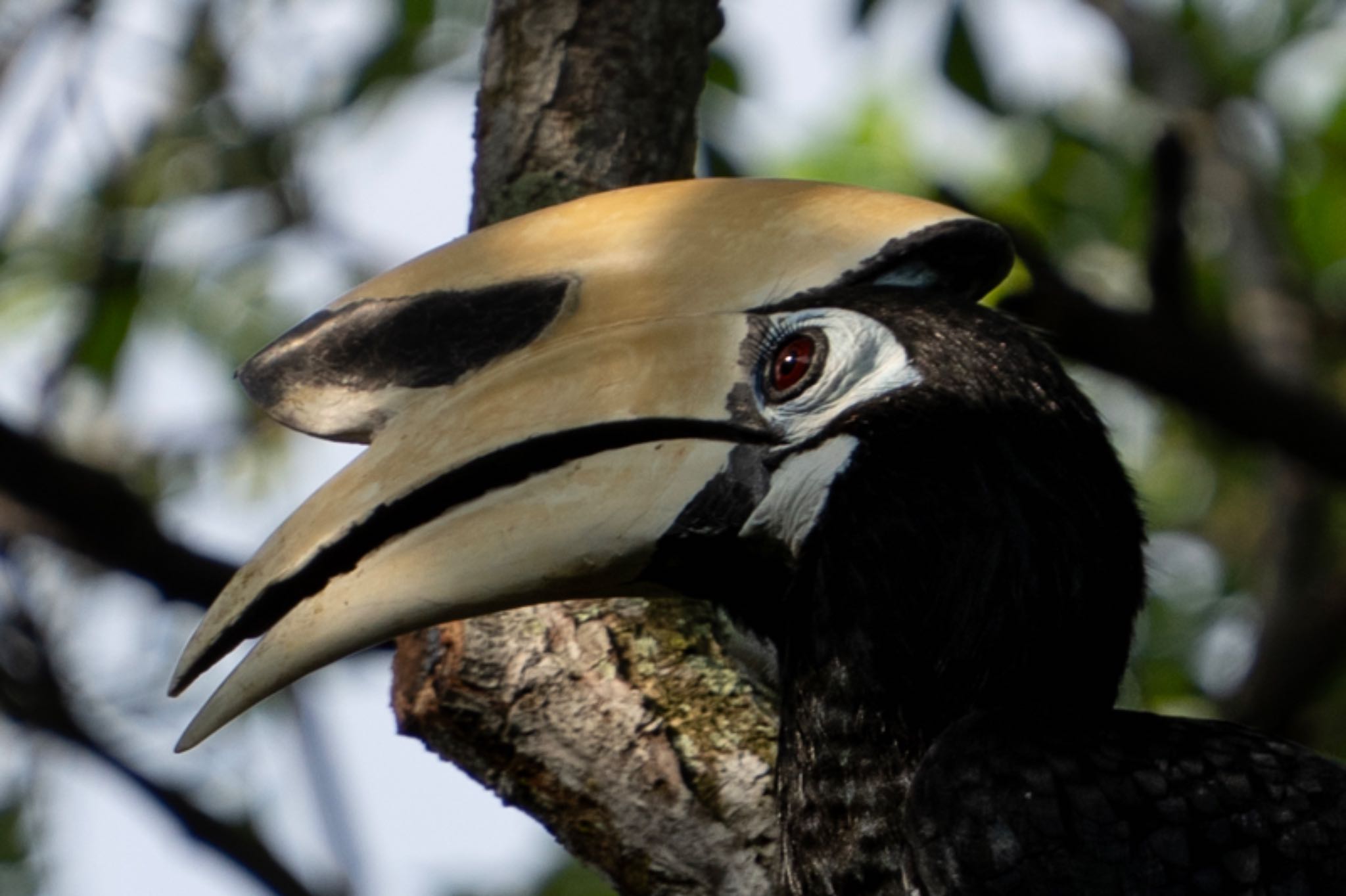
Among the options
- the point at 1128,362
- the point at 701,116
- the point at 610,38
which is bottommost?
the point at 1128,362

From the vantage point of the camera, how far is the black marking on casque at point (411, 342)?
2.27 metres

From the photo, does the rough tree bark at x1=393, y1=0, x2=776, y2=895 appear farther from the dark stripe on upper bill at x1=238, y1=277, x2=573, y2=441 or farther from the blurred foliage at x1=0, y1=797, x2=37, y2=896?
the blurred foliage at x1=0, y1=797, x2=37, y2=896

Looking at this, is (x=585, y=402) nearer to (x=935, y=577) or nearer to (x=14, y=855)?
(x=935, y=577)

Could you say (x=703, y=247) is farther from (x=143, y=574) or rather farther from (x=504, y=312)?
(x=143, y=574)

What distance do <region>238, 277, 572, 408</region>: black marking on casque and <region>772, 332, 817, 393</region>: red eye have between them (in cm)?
30

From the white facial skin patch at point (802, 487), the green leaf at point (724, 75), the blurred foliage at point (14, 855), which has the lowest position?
the blurred foliage at point (14, 855)

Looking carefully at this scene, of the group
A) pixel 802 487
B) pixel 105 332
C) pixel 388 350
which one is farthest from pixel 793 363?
pixel 105 332

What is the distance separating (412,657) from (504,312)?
22.8 inches

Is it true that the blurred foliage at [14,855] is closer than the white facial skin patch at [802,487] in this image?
No

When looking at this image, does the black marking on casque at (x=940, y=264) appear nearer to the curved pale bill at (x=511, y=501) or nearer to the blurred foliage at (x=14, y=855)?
the curved pale bill at (x=511, y=501)

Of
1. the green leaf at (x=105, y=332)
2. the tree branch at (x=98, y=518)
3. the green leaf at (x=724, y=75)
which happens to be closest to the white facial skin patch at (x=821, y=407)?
the tree branch at (x=98, y=518)

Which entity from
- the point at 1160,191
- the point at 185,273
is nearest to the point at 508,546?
the point at 1160,191

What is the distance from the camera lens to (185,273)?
539 cm

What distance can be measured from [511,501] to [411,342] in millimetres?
273
